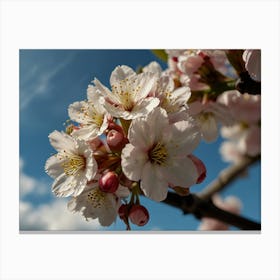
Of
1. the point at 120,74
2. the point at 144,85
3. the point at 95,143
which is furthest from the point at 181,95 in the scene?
the point at 95,143

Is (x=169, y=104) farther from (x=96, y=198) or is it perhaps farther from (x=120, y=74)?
(x=96, y=198)

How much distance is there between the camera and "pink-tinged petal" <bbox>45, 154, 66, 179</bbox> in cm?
184

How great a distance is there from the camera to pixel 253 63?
181 centimetres

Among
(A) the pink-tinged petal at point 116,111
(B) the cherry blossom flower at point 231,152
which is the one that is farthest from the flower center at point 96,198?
(B) the cherry blossom flower at point 231,152

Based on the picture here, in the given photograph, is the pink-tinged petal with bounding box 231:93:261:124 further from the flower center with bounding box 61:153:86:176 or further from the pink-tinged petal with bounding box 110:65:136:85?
the flower center with bounding box 61:153:86:176

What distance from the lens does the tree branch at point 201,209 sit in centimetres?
203

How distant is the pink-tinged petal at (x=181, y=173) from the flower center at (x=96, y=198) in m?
0.27

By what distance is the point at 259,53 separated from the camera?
194cm

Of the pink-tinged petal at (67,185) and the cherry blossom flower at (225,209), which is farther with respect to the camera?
the cherry blossom flower at (225,209)

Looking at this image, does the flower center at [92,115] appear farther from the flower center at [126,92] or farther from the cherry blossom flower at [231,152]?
the cherry blossom flower at [231,152]
